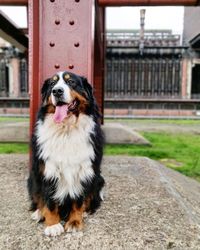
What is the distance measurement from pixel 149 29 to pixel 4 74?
42.4 feet

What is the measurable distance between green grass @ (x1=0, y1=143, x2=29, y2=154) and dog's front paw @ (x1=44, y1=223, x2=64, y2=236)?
4366mm

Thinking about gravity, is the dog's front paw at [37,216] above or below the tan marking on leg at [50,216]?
below

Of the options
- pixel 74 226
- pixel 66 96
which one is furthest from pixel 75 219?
pixel 66 96

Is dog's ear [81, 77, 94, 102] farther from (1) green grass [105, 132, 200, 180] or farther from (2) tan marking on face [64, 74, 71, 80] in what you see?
(1) green grass [105, 132, 200, 180]

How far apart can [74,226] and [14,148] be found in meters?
5.05

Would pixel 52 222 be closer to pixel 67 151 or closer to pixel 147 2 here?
pixel 67 151

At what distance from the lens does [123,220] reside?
7.91 feet

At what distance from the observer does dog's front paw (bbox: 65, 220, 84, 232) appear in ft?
7.30

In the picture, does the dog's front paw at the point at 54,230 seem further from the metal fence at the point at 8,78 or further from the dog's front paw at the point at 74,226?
the metal fence at the point at 8,78

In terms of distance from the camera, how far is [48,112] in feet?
7.34

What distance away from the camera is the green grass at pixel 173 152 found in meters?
5.54

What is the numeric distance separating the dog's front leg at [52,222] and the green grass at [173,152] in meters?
3.20

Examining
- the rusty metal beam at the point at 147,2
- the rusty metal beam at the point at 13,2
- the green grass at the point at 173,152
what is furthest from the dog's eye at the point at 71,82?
the green grass at the point at 173,152

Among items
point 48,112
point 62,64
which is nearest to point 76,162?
point 48,112
